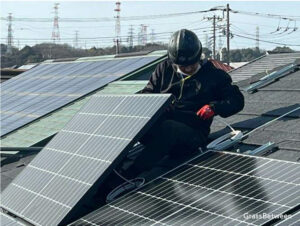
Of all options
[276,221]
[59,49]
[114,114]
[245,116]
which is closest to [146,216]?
[276,221]

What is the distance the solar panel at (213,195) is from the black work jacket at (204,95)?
29.7 inches

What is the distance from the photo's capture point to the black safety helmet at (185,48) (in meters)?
7.73

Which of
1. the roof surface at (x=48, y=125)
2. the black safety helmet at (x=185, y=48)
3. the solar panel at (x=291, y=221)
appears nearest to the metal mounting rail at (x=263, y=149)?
the black safety helmet at (x=185, y=48)

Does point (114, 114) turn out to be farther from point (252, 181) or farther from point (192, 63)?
point (252, 181)

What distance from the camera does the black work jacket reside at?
776 centimetres

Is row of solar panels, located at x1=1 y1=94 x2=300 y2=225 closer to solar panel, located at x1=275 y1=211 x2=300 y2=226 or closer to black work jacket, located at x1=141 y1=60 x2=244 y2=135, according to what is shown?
solar panel, located at x1=275 y1=211 x2=300 y2=226

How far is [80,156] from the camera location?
7656 mm

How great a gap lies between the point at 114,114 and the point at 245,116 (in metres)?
2.50

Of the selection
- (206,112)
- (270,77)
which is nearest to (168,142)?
(206,112)

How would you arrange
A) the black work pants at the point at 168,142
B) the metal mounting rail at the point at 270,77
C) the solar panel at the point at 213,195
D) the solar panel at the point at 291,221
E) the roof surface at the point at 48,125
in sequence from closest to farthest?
the solar panel at the point at 291,221 → the solar panel at the point at 213,195 → the black work pants at the point at 168,142 → the metal mounting rail at the point at 270,77 → the roof surface at the point at 48,125

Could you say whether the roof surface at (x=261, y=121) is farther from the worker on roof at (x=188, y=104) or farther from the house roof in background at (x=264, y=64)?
the worker on roof at (x=188, y=104)

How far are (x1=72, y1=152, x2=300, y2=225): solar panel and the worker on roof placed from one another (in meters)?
0.50

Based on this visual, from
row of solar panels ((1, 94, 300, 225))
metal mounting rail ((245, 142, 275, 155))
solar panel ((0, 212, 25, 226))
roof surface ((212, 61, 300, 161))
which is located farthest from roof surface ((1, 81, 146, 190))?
metal mounting rail ((245, 142, 275, 155))

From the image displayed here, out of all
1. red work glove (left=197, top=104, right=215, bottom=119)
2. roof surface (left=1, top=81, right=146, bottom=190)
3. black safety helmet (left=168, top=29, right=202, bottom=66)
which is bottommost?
roof surface (left=1, top=81, right=146, bottom=190)
